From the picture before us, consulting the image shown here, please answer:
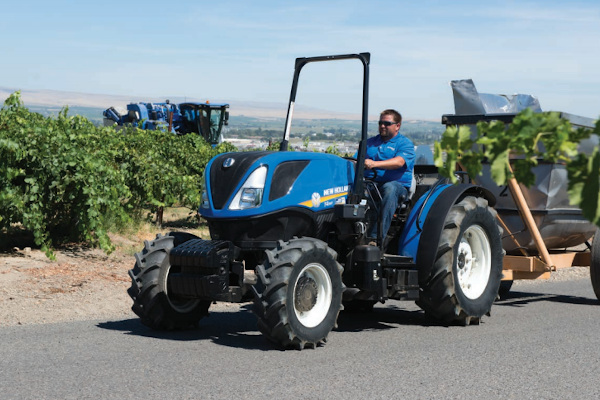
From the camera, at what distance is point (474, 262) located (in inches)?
329

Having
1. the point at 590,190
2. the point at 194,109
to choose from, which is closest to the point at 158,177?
the point at 590,190

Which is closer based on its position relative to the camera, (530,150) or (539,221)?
(530,150)

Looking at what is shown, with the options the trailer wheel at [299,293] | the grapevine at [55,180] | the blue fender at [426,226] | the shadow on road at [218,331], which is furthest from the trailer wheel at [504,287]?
the grapevine at [55,180]

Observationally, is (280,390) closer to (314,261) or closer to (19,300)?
(314,261)

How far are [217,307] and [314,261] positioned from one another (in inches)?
110

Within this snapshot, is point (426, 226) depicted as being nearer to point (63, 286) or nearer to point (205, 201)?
point (205, 201)

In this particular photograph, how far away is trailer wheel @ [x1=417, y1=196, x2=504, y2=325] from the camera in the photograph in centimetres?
Result: 759

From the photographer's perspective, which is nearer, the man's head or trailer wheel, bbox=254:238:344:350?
trailer wheel, bbox=254:238:344:350

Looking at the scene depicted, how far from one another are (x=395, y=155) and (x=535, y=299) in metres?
3.40

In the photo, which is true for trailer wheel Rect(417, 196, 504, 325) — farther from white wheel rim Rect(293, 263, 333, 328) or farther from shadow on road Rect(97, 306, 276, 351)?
shadow on road Rect(97, 306, 276, 351)

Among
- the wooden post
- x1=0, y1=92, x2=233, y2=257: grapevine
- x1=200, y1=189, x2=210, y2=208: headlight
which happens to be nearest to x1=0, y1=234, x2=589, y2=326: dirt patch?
x1=0, y1=92, x2=233, y2=257: grapevine

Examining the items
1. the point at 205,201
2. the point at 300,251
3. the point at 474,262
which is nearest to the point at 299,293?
the point at 300,251

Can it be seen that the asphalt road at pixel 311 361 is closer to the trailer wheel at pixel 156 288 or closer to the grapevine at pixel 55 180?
the trailer wheel at pixel 156 288

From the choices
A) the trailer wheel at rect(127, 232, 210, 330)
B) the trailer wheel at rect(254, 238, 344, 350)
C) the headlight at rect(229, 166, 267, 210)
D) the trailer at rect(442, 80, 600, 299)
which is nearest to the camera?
the trailer wheel at rect(254, 238, 344, 350)
